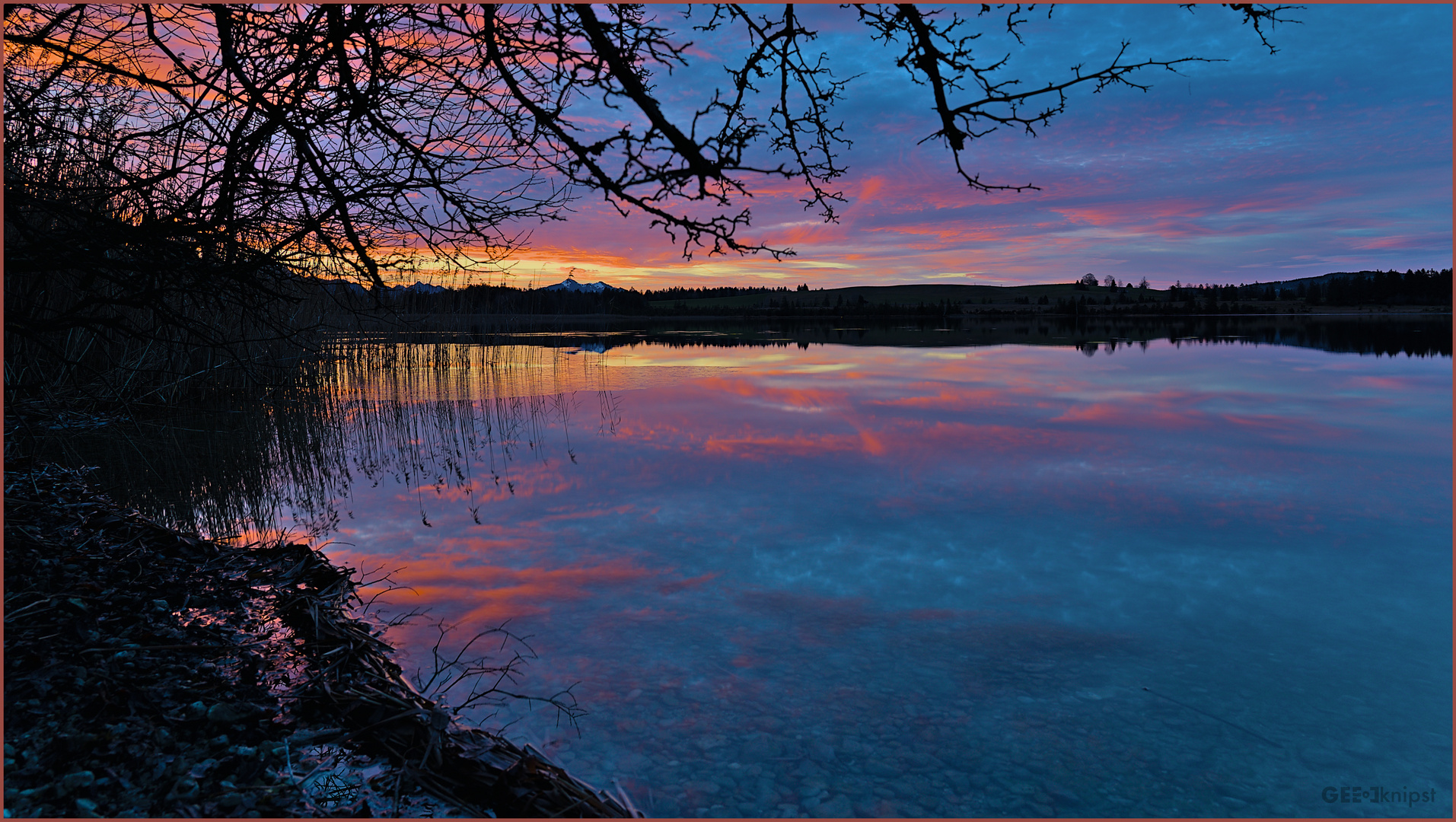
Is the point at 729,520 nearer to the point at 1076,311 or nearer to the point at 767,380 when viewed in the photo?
the point at 767,380

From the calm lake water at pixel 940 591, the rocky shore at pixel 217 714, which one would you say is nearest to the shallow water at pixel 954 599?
the calm lake water at pixel 940 591

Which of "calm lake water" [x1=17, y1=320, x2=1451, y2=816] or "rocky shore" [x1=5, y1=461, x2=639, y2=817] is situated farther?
"calm lake water" [x1=17, y1=320, x2=1451, y2=816]

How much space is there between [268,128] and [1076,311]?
230 feet

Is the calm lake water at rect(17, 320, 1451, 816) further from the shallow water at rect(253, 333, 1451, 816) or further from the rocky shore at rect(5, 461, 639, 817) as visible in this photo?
the rocky shore at rect(5, 461, 639, 817)

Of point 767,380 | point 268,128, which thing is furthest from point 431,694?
point 767,380

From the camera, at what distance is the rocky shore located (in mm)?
2227

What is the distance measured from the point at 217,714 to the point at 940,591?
3.54m

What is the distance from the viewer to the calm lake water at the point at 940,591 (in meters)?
2.78

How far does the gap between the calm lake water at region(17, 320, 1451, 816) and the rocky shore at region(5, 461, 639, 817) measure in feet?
1.32

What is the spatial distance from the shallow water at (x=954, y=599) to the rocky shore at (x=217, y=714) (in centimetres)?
38

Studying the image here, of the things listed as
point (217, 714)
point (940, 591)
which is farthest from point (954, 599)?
point (217, 714)

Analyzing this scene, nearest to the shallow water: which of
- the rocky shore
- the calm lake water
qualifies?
the calm lake water

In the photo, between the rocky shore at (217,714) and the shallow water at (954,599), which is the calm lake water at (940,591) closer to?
the shallow water at (954,599)

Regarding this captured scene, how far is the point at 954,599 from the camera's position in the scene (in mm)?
4367
